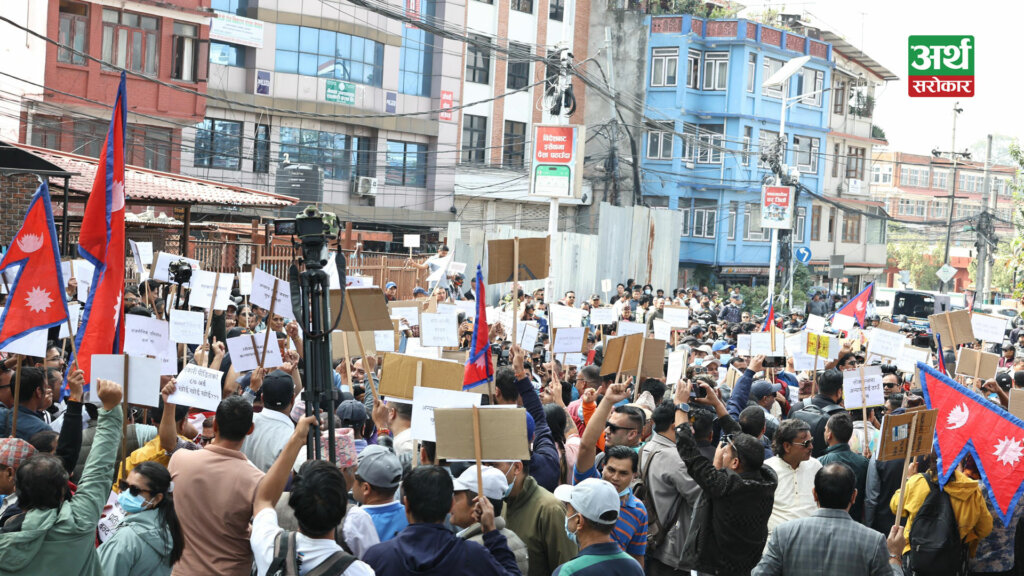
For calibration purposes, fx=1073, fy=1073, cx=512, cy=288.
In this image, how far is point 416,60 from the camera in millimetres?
38781

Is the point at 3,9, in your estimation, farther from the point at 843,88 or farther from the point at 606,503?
the point at 843,88

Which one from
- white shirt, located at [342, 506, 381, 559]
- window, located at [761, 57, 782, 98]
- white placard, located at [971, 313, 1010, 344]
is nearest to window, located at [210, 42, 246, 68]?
window, located at [761, 57, 782, 98]

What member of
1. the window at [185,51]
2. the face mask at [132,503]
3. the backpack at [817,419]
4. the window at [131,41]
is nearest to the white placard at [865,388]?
the backpack at [817,419]

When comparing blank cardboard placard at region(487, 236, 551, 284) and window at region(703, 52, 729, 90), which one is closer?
blank cardboard placard at region(487, 236, 551, 284)

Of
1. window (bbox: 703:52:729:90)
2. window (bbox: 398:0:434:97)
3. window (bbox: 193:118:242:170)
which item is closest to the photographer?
window (bbox: 193:118:242:170)

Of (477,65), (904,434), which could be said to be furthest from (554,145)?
(477,65)

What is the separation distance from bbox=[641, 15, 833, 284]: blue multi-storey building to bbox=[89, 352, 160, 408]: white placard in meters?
38.4

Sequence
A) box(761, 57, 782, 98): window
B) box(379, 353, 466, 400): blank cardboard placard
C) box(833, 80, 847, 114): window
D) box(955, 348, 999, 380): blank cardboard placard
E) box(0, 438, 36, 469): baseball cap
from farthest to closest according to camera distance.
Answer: box(833, 80, 847, 114): window → box(761, 57, 782, 98): window → box(955, 348, 999, 380): blank cardboard placard → box(379, 353, 466, 400): blank cardboard placard → box(0, 438, 36, 469): baseball cap

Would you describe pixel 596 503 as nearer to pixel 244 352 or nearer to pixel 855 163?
pixel 244 352

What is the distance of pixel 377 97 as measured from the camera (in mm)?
37000

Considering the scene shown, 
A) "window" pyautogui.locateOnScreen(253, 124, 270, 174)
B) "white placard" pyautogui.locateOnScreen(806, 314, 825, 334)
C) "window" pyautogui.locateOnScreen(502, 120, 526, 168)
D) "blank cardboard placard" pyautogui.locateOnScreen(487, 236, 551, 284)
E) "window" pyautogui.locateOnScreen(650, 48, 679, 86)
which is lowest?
"white placard" pyautogui.locateOnScreen(806, 314, 825, 334)

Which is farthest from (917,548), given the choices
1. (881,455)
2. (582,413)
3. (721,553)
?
(582,413)

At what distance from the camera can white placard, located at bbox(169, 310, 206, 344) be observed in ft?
27.3

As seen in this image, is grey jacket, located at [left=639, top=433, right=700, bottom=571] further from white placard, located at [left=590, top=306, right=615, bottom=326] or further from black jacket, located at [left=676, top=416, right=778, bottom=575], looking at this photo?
white placard, located at [left=590, top=306, right=615, bottom=326]
